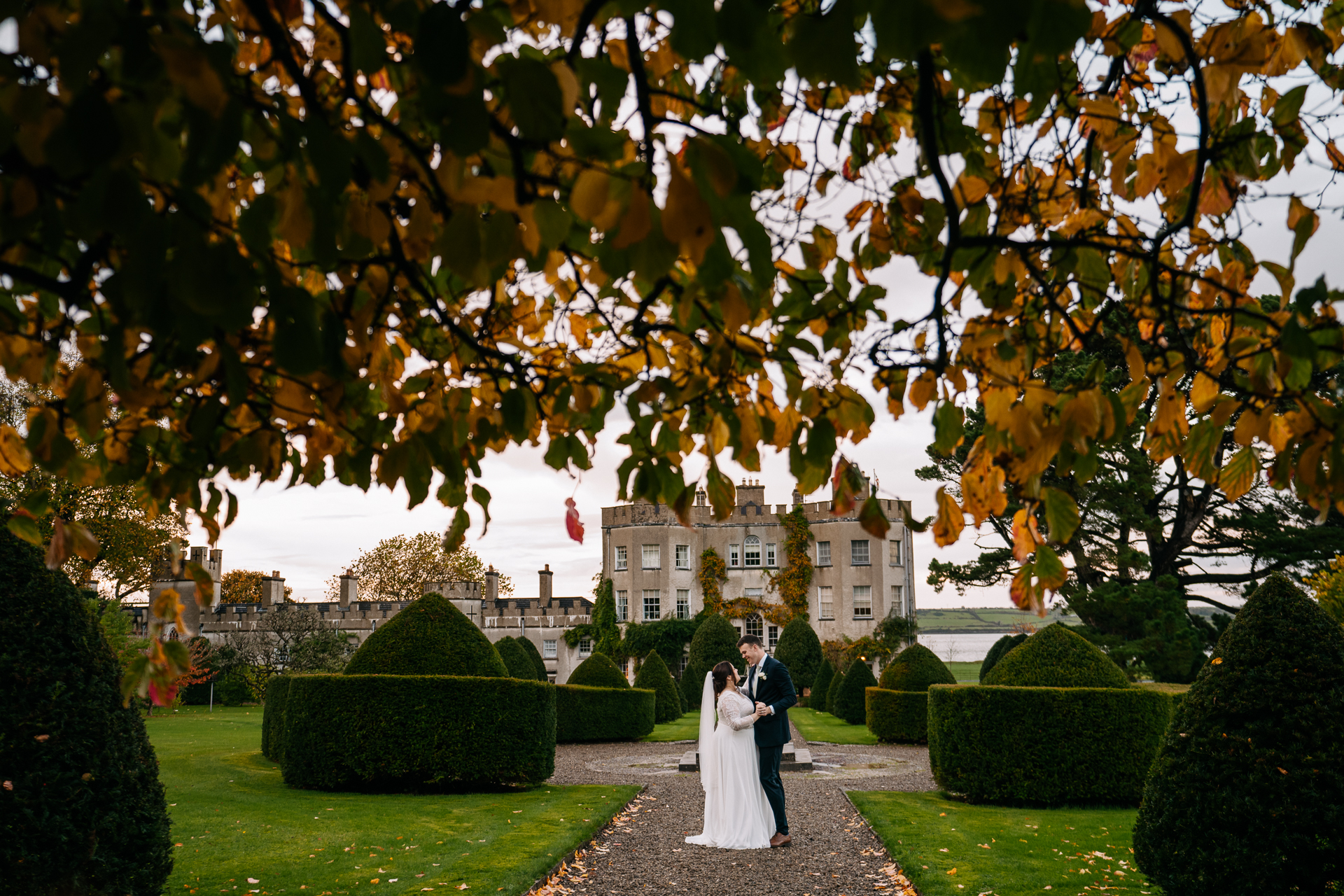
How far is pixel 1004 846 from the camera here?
7.39 metres

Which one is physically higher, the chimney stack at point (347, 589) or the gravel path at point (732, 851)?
the chimney stack at point (347, 589)

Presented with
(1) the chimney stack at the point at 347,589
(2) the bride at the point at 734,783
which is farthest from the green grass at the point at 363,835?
(1) the chimney stack at the point at 347,589

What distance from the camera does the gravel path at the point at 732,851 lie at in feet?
20.8

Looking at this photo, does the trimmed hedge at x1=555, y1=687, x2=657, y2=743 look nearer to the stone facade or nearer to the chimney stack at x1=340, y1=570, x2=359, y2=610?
the stone facade

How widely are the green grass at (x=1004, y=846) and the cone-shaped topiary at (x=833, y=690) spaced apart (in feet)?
52.4

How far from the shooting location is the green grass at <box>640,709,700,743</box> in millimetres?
20711

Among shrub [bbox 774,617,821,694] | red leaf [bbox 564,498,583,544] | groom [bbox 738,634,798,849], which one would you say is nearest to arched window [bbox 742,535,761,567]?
shrub [bbox 774,617,821,694]

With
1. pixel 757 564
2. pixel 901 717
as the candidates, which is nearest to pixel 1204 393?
pixel 901 717

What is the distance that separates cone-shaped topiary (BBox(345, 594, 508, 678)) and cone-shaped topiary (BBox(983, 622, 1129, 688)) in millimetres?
5996

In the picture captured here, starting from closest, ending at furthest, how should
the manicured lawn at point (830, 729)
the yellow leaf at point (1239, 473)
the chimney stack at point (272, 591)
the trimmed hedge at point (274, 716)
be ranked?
1. the yellow leaf at point (1239, 473)
2. the trimmed hedge at point (274, 716)
3. the manicured lawn at point (830, 729)
4. the chimney stack at point (272, 591)

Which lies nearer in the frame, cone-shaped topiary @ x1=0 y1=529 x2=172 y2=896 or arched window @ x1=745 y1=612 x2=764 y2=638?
cone-shaped topiary @ x1=0 y1=529 x2=172 y2=896

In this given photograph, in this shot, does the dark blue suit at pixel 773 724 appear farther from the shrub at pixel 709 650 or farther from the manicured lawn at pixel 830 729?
the shrub at pixel 709 650

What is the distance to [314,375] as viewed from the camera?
7.48 ft

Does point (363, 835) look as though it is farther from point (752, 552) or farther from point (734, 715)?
point (752, 552)
